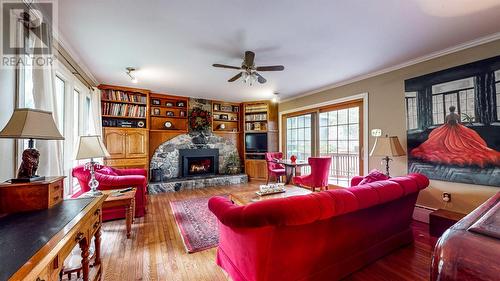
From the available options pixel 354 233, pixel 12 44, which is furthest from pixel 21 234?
pixel 354 233

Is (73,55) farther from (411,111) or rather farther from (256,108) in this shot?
(411,111)

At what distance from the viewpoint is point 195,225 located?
301cm

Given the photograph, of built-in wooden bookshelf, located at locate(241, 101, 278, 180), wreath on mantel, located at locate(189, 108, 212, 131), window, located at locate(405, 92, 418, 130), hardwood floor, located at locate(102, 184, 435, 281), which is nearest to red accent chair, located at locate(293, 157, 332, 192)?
window, located at locate(405, 92, 418, 130)

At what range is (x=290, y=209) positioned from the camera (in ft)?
4.35

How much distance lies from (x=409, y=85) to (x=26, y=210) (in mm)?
4693

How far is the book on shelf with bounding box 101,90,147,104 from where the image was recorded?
467cm

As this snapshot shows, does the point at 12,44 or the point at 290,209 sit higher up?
the point at 12,44

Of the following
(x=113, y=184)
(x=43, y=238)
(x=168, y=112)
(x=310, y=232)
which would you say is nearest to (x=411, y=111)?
(x=310, y=232)

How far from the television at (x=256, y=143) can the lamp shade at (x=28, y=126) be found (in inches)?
204

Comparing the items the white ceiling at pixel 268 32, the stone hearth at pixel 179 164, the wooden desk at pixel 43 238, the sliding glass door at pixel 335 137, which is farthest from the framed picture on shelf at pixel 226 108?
the wooden desk at pixel 43 238

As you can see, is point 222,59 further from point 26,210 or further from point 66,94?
point 26,210

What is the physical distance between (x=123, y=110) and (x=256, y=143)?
364 centimetres

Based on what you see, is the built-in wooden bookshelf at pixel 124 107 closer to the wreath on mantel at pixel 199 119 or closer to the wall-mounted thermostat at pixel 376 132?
the wreath on mantel at pixel 199 119

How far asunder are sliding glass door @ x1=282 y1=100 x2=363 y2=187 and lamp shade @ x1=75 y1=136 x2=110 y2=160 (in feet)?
14.5
